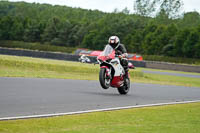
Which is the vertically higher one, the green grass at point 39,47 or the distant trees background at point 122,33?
the distant trees background at point 122,33

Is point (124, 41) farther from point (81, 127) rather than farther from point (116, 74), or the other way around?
point (81, 127)

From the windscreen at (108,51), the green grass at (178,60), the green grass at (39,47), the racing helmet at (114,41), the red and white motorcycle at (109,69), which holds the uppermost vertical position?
the racing helmet at (114,41)

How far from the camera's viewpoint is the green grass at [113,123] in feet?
21.9

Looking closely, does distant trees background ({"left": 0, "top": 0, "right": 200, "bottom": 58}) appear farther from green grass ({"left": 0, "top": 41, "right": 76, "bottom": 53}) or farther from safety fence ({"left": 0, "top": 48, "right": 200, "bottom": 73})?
safety fence ({"left": 0, "top": 48, "right": 200, "bottom": 73})

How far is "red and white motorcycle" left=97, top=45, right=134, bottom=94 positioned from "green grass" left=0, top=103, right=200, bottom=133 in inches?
145

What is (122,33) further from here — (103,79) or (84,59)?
(103,79)

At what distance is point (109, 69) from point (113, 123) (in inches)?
→ 231

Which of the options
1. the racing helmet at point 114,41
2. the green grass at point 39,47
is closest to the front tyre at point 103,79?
the racing helmet at point 114,41

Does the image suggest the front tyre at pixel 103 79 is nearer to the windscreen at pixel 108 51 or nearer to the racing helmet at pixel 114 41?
the windscreen at pixel 108 51

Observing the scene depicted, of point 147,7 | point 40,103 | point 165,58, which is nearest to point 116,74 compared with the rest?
point 40,103

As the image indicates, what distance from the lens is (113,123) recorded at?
7684mm

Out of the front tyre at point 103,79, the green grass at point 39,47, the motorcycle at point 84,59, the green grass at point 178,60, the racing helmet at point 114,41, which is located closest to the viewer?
the front tyre at point 103,79

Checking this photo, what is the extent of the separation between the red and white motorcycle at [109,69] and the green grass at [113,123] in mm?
3679

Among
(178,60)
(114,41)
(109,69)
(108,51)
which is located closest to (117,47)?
(114,41)
